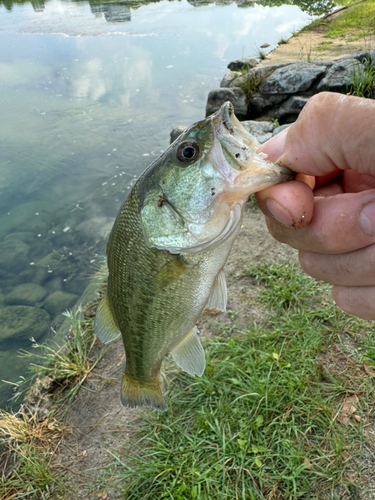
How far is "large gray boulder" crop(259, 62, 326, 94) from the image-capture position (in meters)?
7.99

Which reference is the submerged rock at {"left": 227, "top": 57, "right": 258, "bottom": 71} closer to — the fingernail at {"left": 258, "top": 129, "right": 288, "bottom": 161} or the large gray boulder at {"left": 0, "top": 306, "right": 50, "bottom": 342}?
the large gray boulder at {"left": 0, "top": 306, "right": 50, "bottom": 342}

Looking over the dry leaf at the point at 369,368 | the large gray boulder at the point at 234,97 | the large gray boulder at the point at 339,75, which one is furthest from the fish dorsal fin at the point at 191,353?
the large gray boulder at the point at 234,97

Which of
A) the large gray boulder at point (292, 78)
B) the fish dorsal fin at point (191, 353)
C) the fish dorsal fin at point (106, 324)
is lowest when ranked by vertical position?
the fish dorsal fin at point (191, 353)

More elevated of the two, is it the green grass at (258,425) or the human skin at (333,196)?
the human skin at (333,196)

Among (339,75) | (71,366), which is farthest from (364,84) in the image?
(71,366)

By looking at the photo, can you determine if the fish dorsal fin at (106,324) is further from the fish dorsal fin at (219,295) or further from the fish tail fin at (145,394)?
the fish dorsal fin at (219,295)

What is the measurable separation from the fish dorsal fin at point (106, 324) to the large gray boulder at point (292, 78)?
7.77 m

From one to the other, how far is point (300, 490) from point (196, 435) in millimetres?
794

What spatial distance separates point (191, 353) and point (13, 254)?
5.68 meters

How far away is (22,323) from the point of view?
5.35 m

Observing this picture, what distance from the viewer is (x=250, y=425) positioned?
2711 millimetres

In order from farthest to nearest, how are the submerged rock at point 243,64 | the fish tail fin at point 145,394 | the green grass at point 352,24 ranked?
the green grass at point 352,24 → the submerged rock at point 243,64 → the fish tail fin at point 145,394

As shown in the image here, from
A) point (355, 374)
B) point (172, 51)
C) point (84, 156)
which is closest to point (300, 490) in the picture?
point (355, 374)

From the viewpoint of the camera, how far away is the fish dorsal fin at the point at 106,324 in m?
2.00
